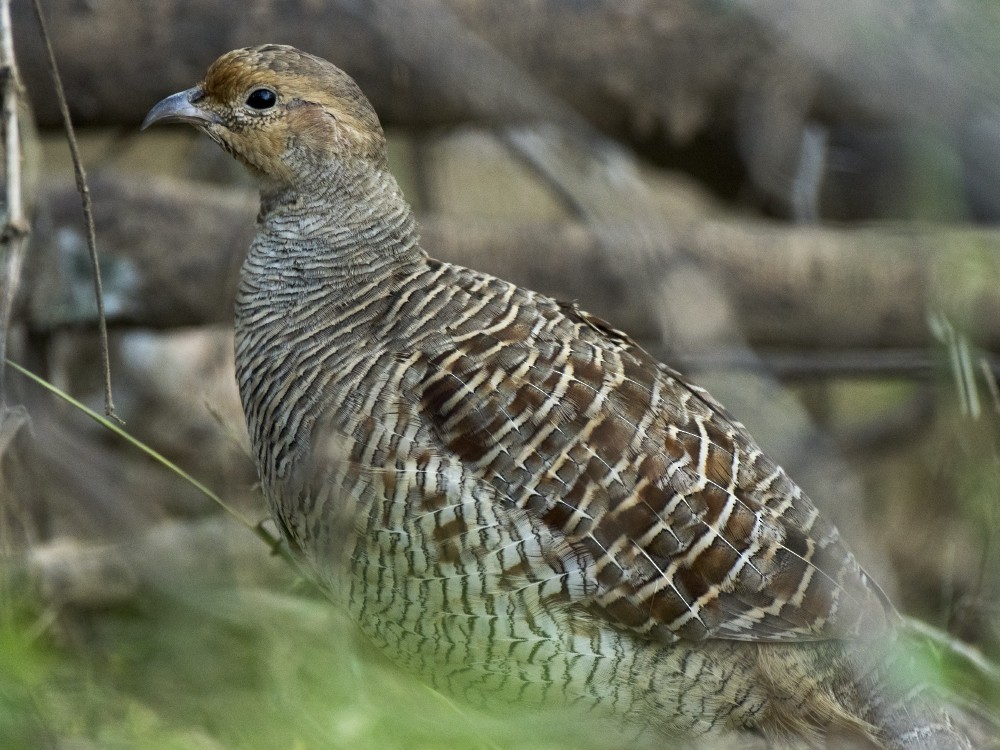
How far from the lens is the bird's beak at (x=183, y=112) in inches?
110

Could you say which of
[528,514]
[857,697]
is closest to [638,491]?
[528,514]

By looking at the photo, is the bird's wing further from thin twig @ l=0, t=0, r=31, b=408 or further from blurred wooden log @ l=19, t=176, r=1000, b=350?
blurred wooden log @ l=19, t=176, r=1000, b=350

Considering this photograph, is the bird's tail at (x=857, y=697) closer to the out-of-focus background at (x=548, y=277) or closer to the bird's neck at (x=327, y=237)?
the out-of-focus background at (x=548, y=277)

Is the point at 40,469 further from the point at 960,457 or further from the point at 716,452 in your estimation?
the point at 960,457

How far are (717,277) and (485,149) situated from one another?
3.23m

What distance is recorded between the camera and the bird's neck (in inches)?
113

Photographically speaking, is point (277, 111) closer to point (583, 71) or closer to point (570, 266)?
point (570, 266)

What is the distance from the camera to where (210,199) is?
4.41 metres

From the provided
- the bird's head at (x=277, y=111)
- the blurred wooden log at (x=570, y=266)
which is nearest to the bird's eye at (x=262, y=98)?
the bird's head at (x=277, y=111)

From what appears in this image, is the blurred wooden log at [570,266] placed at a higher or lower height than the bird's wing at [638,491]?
lower

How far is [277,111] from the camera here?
279 centimetres

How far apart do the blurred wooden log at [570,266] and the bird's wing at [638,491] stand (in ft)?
4.53

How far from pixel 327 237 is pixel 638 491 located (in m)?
0.95

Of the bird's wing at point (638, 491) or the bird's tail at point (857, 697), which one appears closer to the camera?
the bird's wing at point (638, 491)
